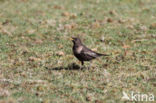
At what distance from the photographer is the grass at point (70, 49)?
8.52m

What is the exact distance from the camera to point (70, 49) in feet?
41.9

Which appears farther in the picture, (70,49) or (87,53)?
(70,49)

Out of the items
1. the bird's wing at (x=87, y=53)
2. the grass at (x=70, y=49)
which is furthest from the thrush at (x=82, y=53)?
the grass at (x=70, y=49)

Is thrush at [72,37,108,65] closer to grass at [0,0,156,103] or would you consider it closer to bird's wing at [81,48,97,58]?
bird's wing at [81,48,97,58]

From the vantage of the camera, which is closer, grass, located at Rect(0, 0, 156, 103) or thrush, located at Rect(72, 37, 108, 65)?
grass, located at Rect(0, 0, 156, 103)

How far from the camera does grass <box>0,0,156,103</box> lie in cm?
852

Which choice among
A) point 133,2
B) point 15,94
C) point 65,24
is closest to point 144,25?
point 65,24

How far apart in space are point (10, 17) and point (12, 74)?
303 inches

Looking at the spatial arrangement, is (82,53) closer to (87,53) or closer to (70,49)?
(87,53)

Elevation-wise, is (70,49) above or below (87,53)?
below

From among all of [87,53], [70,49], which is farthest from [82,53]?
[70,49]

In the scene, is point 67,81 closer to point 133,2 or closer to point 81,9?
point 81,9

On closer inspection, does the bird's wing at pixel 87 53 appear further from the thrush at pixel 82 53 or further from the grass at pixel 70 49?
the grass at pixel 70 49

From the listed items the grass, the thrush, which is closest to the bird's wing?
the thrush
